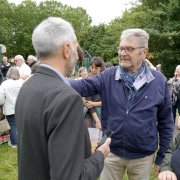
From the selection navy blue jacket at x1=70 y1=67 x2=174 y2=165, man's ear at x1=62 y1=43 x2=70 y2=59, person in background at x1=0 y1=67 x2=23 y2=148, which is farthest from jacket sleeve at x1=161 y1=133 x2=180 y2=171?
person in background at x1=0 y1=67 x2=23 y2=148

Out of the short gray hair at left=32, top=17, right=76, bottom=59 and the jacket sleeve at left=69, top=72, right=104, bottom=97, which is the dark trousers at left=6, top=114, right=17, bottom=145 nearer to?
the jacket sleeve at left=69, top=72, right=104, bottom=97

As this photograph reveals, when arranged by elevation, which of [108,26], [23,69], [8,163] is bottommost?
[8,163]

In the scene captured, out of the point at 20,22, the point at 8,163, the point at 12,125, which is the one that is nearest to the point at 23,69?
the point at 12,125

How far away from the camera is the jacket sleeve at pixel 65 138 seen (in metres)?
1.55

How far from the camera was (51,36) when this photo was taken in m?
1.74

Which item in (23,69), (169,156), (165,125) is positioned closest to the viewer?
(169,156)

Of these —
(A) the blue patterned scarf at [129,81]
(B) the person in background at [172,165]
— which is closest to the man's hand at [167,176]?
(B) the person in background at [172,165]

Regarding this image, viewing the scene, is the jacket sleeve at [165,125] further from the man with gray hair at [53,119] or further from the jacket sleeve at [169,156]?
the man with gray hair at [53,119]

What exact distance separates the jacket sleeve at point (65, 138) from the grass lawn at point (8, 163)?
3564mm

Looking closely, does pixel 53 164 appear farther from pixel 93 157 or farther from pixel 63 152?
pixel 93 157

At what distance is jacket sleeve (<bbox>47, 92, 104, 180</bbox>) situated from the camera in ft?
5.09

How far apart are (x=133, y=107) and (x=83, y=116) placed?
1296 millimetres

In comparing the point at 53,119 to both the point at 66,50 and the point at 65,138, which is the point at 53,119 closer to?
the point at 65,138

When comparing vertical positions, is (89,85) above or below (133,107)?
above
